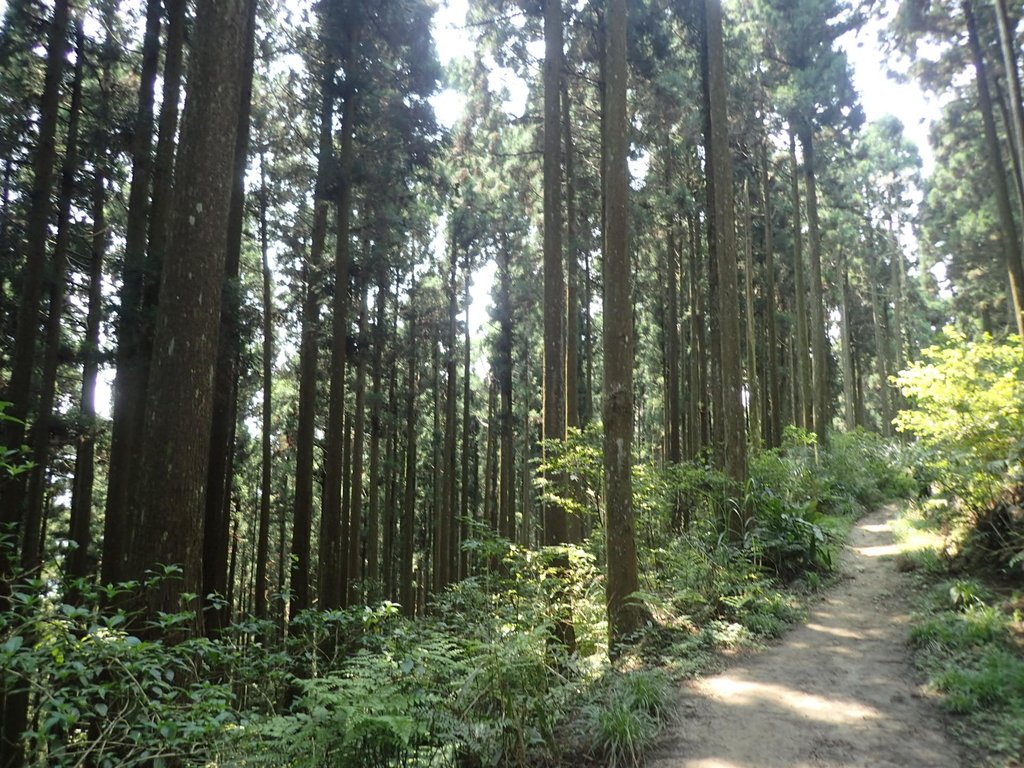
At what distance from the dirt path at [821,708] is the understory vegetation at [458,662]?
0.32m

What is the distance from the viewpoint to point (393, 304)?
80.7 feet

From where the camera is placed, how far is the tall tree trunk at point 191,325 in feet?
17.3

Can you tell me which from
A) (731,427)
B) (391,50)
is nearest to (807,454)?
(731,427)

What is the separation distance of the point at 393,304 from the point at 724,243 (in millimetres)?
16123

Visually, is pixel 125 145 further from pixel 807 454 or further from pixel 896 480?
pixel 896 480

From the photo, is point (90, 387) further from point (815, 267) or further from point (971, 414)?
point (815, 267)

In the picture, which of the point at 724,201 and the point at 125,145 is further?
the point at 125,145

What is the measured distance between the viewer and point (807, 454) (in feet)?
54.9

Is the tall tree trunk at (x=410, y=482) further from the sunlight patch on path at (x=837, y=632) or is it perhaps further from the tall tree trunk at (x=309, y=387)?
the sunlight patch on path at (x=837, y=632)

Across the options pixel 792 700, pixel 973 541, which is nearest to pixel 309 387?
pixel 792 700

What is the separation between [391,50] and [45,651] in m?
13.9

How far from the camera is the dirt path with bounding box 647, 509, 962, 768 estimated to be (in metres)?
4.21

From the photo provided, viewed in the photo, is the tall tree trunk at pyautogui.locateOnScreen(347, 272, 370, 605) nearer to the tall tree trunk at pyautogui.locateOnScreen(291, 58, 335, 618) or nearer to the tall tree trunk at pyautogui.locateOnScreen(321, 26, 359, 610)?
the tall tree trunk at pyautogui.locateOnScreen(291, 58, 335, 618)

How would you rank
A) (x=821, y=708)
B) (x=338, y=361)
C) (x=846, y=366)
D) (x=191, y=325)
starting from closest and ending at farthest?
(x=821, y=708)
(x=191, y=325)
(x=338, y=361)
(x=846, y=366)
